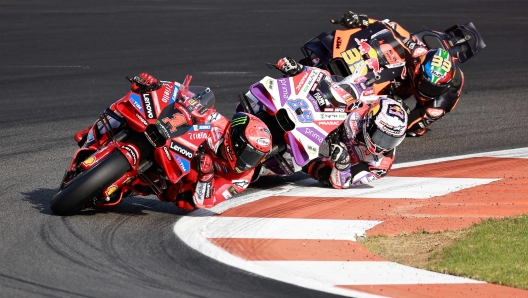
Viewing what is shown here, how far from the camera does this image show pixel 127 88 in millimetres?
13906

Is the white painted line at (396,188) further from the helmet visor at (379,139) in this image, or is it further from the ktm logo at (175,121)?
the ktm logo at (175,121)

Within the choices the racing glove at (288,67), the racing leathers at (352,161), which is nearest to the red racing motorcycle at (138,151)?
the racing glove at (288,67)

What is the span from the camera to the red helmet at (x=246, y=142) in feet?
26.7

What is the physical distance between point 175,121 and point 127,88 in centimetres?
610

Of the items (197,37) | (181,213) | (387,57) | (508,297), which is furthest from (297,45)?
(508,297)

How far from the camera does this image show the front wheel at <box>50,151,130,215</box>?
748 cm

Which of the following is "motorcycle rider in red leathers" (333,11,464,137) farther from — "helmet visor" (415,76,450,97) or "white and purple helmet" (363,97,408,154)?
"white and purple helmet" (363,97,408,154)

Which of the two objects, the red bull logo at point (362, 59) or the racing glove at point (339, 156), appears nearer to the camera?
the racing glove at point (339, 156)

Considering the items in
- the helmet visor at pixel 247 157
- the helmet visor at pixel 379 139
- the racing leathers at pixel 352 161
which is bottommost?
the racing leathers at pixel 352 161

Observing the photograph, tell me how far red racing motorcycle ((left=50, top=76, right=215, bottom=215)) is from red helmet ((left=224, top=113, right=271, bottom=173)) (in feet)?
0.69

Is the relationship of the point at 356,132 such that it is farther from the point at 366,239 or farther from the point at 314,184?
the point at 366,239

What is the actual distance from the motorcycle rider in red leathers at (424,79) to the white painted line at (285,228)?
11.5 feet

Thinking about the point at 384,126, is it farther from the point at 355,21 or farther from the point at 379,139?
the point at 355,21

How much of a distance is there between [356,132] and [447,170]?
5.10 feet
